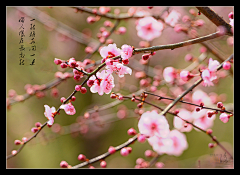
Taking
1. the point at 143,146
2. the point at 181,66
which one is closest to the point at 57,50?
the point at 181,66

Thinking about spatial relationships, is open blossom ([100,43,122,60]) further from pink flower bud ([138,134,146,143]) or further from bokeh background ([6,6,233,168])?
bokeh background ([6,6,233,168])

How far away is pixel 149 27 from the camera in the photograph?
138 cm

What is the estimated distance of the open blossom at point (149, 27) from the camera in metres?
1.32

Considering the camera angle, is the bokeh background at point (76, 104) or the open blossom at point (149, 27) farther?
the bokeh background at point (76, 104)

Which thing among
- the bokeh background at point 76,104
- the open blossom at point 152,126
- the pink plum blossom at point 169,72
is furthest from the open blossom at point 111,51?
the bokeh background at point 76,104

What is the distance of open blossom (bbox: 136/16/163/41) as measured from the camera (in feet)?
4.34

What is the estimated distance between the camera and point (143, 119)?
74cm

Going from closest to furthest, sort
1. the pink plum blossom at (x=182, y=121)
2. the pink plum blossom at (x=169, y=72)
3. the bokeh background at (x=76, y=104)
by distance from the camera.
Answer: the pink plum blossom at (x=169, y=72) < the pink plum blossom at (x=182, y=121) < the bokeh background at (x=76, y=104)

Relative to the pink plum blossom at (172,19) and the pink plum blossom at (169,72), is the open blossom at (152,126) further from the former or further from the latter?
the pink plum blossom at (172,19)

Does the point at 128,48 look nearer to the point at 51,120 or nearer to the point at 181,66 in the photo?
the point at 51,120

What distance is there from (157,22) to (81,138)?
10.8 ft

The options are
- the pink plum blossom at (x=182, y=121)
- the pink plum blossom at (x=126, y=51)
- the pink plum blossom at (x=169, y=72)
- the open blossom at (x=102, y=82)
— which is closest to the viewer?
the pink plum blossom at (x=126, y=51)

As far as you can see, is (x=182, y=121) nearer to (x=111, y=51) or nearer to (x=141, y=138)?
(x=141, y=138)

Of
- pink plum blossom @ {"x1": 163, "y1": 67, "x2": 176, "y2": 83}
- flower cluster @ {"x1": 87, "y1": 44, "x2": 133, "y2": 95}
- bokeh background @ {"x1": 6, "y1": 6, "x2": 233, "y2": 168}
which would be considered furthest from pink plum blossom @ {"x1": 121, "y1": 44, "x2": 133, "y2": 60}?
bokeh background @ {"x1": 6, "y1": 6, "x2": 233, "y2": 168}
